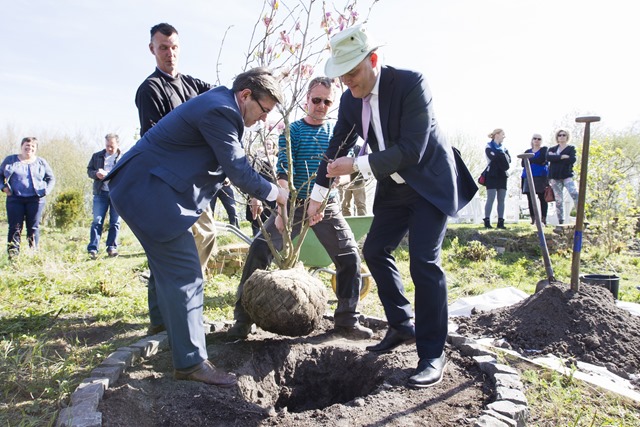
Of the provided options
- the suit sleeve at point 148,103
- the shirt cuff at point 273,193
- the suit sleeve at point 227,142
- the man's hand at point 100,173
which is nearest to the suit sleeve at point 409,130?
the shirt cuff at point 273,193

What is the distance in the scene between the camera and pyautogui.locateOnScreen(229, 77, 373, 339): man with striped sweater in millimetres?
3594

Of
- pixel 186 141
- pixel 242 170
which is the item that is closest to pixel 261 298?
pixel 242 170

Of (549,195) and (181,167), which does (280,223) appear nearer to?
(181,167)

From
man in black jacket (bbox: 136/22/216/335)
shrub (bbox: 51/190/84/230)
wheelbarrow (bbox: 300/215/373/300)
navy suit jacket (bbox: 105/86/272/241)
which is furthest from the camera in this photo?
shrub (bbox: 51/190/84/230)

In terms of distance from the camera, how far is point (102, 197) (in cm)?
774

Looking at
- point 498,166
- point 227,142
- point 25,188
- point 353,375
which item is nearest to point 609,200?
point 498,166

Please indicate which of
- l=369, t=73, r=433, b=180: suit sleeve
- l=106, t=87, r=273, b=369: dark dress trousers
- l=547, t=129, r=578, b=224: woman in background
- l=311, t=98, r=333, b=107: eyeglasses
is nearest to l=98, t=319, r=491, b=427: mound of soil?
l=106, t=87, r=273, b=369: dark dress trousers

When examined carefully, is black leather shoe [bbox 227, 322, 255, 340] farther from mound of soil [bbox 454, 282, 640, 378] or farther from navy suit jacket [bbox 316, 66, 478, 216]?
mound of soil [bbox 454, 282, 640, 378]

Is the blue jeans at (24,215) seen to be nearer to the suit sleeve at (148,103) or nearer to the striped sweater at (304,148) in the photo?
the suit sleeve at (148,103)

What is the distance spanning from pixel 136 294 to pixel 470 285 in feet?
13.0

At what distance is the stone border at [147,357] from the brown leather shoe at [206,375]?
1.30 feet

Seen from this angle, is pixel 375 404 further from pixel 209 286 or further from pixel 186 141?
pixel 209 286

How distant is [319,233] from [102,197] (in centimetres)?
522

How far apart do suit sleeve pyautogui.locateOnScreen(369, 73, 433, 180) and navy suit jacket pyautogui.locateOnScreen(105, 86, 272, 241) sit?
2.10 feet
